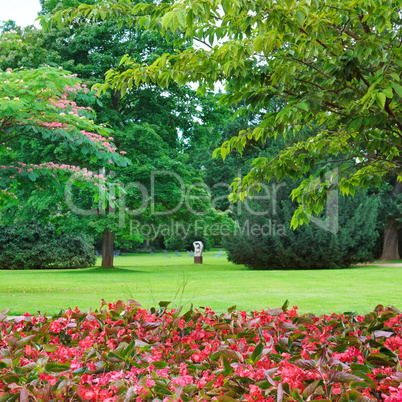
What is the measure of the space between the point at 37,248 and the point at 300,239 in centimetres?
1235

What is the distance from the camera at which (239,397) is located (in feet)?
6.23

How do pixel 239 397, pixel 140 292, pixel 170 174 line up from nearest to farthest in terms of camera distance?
pixel 239 397 < pixel 140 292 < pixel 170 174

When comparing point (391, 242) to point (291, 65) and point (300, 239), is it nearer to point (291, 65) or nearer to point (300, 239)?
point (300, 239)

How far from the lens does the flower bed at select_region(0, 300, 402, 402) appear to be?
187cm

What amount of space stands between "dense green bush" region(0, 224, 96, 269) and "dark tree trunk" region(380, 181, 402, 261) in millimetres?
16202

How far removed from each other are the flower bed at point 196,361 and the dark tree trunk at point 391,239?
21.9 m

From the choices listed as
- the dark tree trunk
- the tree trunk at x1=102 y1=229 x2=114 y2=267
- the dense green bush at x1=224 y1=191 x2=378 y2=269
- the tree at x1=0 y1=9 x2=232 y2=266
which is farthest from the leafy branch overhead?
the dark tree trunk

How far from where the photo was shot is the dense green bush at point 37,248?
68.3 ft

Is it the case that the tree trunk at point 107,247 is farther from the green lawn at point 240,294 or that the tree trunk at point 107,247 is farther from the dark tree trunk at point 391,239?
the dark tree trunk at point 391,239

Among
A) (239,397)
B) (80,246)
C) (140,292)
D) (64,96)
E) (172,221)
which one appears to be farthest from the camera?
(80,246)

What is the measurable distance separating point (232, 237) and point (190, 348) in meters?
16.8

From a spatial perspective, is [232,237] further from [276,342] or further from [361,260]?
[276,342]

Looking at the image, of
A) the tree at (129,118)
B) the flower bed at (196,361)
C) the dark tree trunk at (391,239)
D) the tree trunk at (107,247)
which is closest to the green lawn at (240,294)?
the flower bed at (196,361)

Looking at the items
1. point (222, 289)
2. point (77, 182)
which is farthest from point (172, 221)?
point (77, 182)
